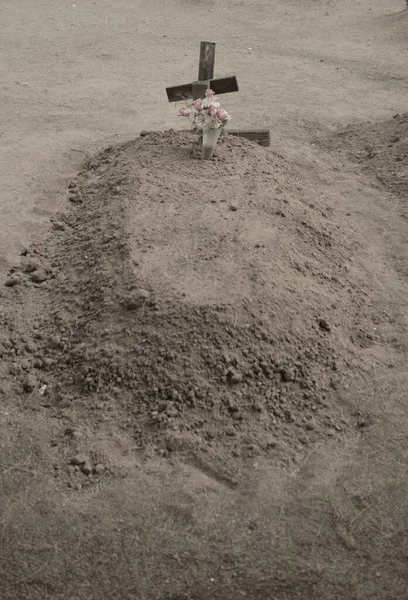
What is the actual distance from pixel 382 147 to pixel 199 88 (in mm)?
2245

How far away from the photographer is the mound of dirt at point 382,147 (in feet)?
25.0

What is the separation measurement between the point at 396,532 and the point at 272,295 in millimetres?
1836

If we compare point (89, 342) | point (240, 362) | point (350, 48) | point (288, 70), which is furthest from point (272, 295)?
point (350, 48)

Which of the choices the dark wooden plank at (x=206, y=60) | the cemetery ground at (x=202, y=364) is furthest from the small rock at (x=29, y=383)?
the dark wooden plank at (x=206, y=60)

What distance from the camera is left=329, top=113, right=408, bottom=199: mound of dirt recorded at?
25.0ft

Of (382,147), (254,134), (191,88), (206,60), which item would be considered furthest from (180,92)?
(382,147)

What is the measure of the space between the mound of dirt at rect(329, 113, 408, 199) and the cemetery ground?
0.09 feet

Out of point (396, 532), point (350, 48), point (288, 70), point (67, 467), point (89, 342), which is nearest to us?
point (396, 532)

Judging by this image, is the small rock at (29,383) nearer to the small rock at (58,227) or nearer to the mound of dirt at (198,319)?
the mound of dirt at (198,319)

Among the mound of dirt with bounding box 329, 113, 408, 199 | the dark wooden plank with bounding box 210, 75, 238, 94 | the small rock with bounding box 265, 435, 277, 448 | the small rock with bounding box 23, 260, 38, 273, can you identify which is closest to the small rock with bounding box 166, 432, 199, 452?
the small rock with bounding box 265, 435, 277, 448

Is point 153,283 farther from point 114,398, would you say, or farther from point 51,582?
point 51,582

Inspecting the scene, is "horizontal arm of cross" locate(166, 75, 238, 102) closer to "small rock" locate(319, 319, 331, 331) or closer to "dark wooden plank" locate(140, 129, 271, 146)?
→ "dark wooden plank" locate(140, 129, 271, 146)

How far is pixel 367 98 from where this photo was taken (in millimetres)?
9789

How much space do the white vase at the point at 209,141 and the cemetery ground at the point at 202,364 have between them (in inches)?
4.1
